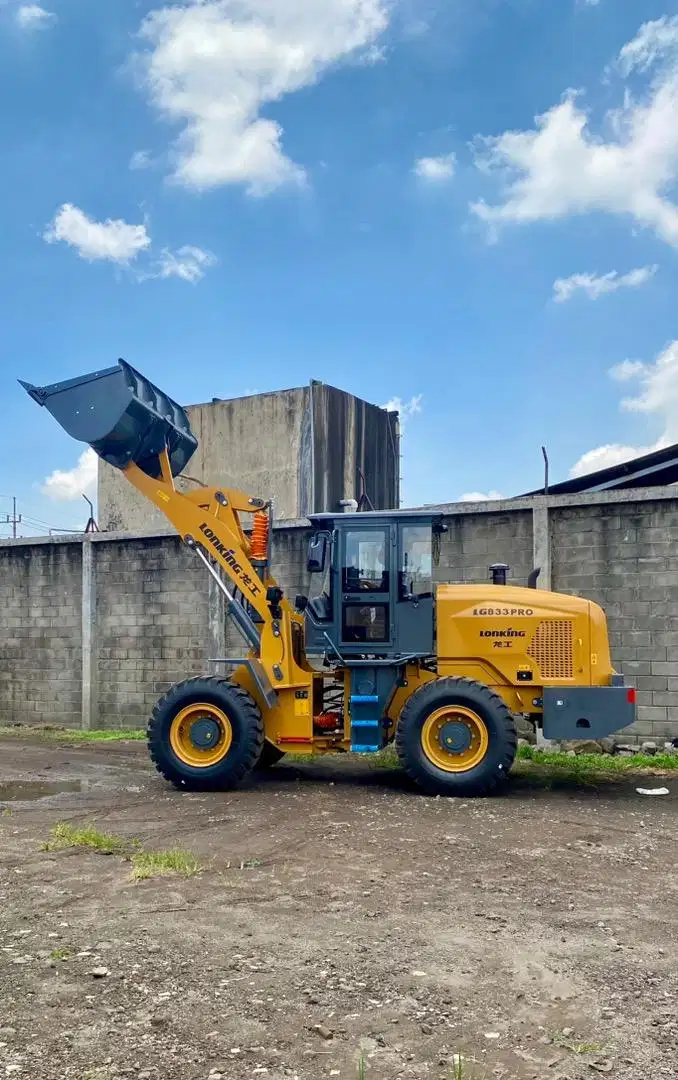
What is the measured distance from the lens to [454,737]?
8523 mm

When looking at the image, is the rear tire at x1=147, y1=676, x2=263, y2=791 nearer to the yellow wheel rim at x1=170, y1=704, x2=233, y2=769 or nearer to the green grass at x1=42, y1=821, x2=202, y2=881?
the yellow wheel rim at x1=170, y1=704, x2=233, y2=769

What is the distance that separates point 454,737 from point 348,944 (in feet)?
13.3

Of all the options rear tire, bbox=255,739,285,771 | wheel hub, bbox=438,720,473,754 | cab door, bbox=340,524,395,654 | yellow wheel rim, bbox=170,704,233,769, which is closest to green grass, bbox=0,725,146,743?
rear tire, bbox=255,739,285,771

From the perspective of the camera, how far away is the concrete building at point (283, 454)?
19422 mm

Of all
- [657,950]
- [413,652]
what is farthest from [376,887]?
[413,652]

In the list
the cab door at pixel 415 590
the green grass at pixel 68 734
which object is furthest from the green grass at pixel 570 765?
the green grass at pixel 68 734

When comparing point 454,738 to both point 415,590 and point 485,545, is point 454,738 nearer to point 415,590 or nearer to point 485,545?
point 415,590

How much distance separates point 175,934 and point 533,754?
697 centimetres

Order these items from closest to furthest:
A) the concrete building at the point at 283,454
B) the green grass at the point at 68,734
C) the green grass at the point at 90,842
Result: the green grass at the point at 90,842 → the green grass at the point at 68,734 → the concrete building at the point at 283,454

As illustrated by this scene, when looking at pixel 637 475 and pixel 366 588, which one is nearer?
pixel 366 588

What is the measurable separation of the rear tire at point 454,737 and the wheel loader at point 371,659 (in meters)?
0.01

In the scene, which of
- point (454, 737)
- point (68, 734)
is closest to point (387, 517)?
point (454, 737)

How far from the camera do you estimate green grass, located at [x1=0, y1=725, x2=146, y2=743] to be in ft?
44.1

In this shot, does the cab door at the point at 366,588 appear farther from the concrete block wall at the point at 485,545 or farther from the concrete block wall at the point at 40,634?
the concrete block wall at the point at 40,634
